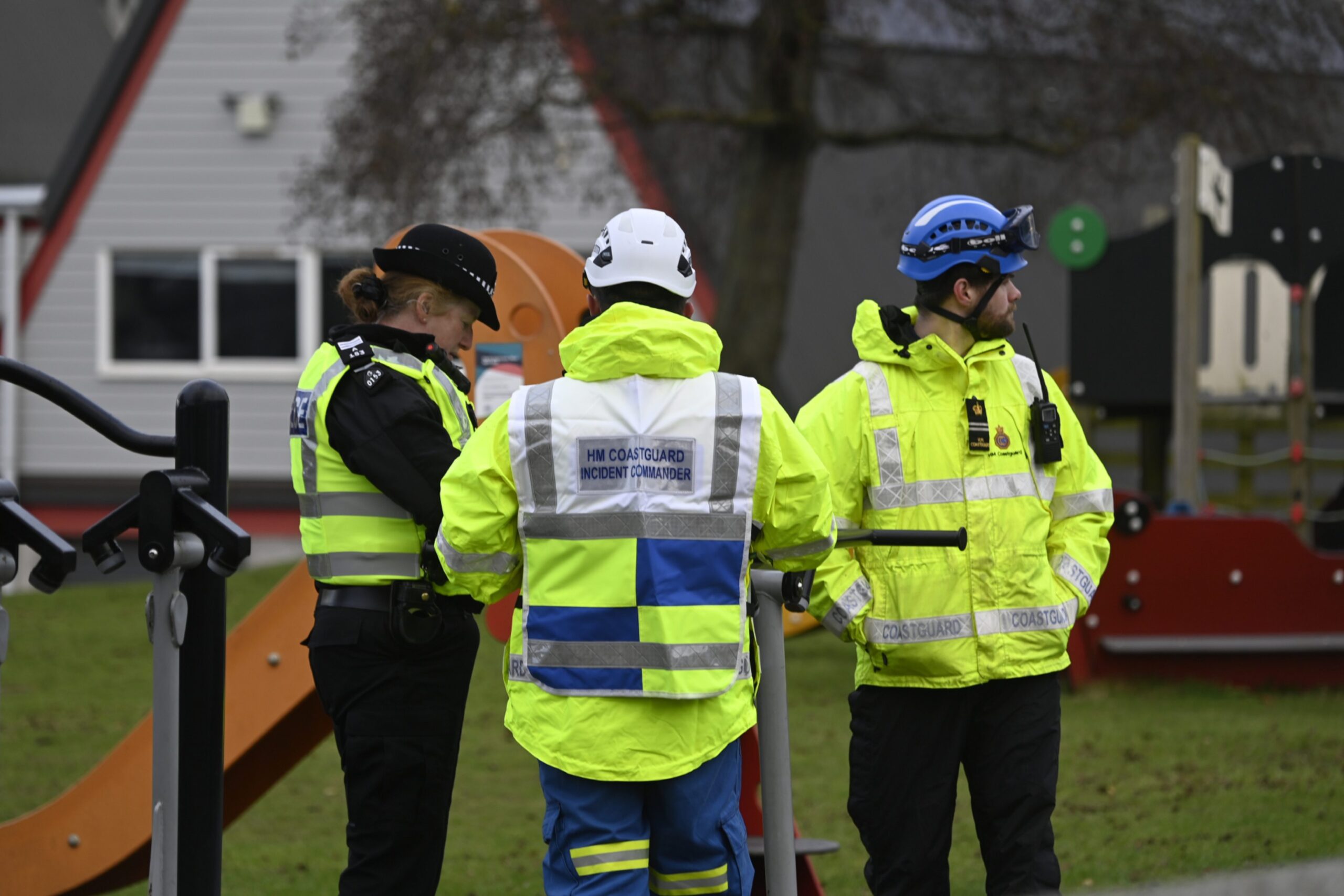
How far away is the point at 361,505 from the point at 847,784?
12.9 ft

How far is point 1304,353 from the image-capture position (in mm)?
9898

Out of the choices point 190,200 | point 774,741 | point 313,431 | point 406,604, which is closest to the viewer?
point 774,741

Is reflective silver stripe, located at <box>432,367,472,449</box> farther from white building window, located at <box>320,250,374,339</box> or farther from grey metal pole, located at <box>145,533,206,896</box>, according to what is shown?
white building window, located at <box>320,250,374,339</box>

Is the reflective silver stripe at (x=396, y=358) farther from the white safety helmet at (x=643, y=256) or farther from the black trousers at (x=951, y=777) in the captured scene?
the black trousers at (x=951, y=777)

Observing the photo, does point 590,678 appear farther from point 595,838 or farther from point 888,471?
point 888,471

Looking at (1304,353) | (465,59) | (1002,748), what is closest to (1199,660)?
(1304,353)

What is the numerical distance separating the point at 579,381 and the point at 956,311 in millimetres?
1264

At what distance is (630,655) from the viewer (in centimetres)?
312

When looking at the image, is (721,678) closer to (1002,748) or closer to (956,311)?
(1002,748)

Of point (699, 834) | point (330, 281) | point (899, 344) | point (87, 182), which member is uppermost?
point (87, 182)

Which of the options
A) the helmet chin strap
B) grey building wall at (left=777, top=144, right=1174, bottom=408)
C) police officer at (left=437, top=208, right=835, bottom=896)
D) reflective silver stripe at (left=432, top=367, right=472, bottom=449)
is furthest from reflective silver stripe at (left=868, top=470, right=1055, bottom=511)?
grey building wall at (left=777, top=144, right=1174, bottom=408)

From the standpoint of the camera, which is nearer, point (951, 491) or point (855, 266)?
point (951, 491)

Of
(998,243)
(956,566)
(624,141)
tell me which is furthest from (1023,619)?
(624,141)

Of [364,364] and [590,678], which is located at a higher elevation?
[364,364]
